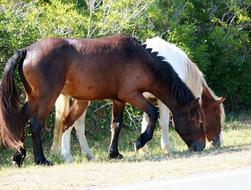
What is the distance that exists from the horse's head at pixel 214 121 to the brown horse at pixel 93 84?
0.73 m

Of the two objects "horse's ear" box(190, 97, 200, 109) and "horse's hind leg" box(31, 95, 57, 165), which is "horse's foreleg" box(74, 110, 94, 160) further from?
"horse's ear" box(190, 97, 200, 109)

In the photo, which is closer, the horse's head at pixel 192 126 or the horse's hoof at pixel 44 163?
the horse's hoof at pixel 44 163

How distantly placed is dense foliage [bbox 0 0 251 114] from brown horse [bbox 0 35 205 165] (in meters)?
2.37

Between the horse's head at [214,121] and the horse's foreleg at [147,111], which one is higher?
the horse's foreleg at [147,111]

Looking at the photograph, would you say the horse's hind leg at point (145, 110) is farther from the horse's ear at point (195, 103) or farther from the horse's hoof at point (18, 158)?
the horse's hoof at point (18, 158)

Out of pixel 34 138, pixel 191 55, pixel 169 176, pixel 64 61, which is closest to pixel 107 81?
pixel 64 61

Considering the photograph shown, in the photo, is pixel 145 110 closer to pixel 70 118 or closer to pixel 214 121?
pixel 70 118


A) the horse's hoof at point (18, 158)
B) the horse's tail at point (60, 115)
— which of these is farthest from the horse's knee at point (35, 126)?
the horse's tail at point (60, 115)

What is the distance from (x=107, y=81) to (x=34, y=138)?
1463mm

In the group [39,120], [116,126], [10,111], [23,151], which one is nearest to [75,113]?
[116,126]

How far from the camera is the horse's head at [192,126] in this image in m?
10.4

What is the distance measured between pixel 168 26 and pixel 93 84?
5736 millimetres

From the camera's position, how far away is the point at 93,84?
32.7 feet

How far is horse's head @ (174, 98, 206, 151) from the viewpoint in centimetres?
1042
